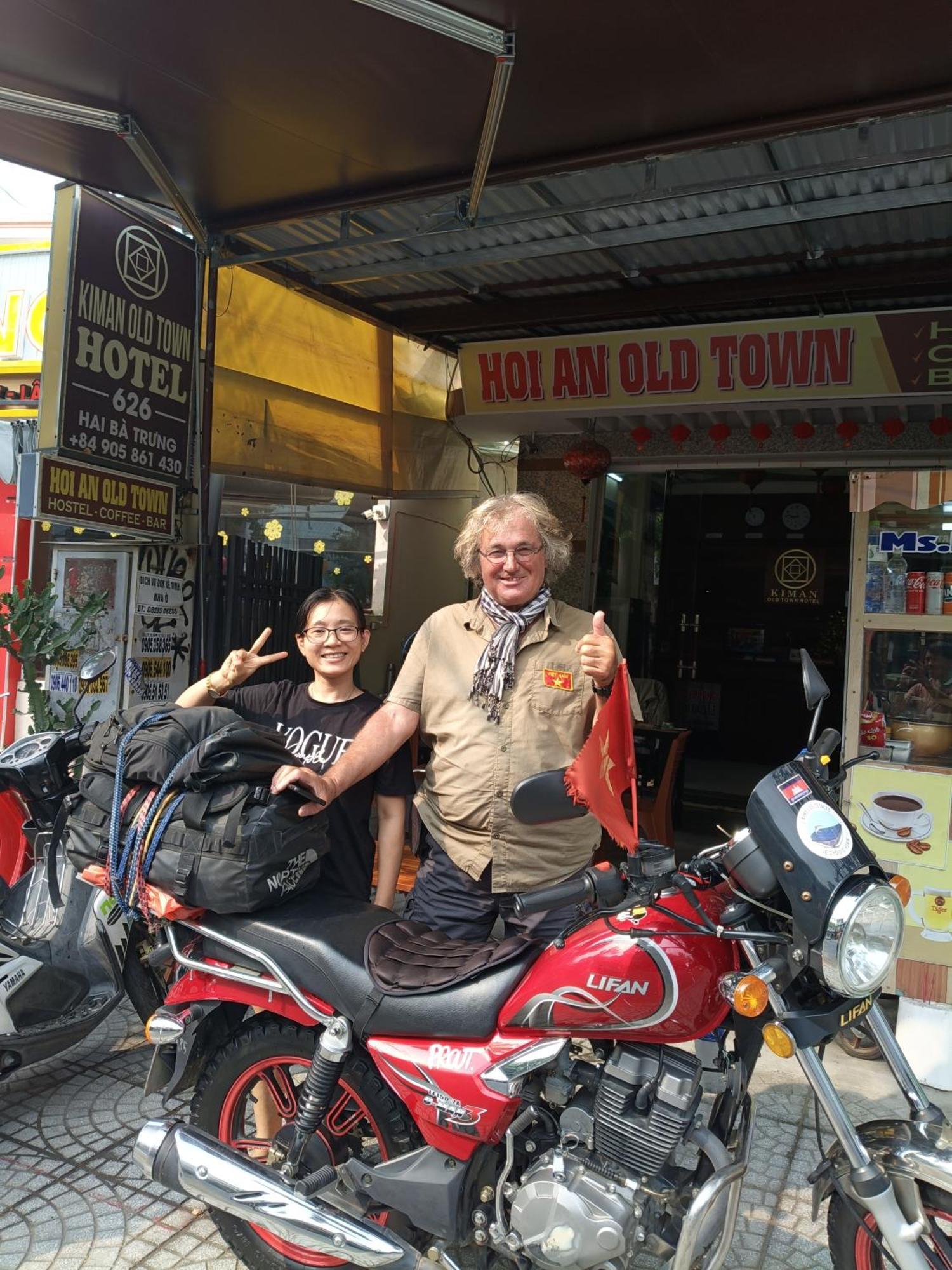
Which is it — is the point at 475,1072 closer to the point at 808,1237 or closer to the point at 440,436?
the point at 808,1237

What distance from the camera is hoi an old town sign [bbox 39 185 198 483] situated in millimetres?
3791

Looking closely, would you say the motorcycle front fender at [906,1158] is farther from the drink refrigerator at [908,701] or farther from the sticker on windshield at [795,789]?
the drink refrigerator at [908,701]

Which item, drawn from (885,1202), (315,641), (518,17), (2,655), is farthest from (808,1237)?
(2,655)

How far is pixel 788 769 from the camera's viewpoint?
6.13 feet

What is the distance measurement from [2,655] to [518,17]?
7.26 meters

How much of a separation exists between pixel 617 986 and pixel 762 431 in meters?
5.04

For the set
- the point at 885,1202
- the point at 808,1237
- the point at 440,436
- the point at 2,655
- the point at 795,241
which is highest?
the point at 795,241

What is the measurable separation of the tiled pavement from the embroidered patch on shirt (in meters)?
1.60

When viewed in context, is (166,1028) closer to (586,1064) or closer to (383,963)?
(383,963)

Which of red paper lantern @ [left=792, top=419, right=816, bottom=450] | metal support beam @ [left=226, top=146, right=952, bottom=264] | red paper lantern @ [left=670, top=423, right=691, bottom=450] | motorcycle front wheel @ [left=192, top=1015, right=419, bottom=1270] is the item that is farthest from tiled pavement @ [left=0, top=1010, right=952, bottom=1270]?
red paper lantern @ [left=670, top=423, right=691, bottom=450]

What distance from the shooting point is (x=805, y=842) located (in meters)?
1.77

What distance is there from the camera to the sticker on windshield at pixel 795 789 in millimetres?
1823

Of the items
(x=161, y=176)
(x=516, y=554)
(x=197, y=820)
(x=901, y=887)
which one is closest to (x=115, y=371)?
(x=161, y=176)

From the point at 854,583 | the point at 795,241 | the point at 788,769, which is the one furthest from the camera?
the point at 795,241
